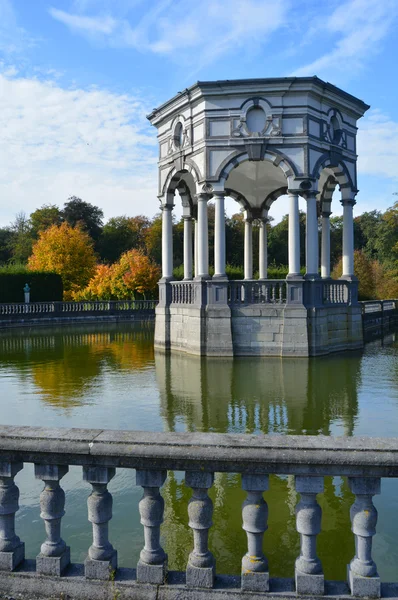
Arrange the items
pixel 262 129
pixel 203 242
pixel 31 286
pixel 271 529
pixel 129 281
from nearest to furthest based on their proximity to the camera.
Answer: pixel 271 529
pixel 262 129
pixel 203 242
pixel 31 286
pixel 129 281

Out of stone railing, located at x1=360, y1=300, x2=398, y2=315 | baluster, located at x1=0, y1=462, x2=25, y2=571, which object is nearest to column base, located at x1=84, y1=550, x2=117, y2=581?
baluster, located at x1=0, y1=462, x2=25, y2=571

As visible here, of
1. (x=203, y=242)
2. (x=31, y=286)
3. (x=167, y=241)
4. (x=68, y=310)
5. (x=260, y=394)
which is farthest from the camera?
(x=31, y=286)

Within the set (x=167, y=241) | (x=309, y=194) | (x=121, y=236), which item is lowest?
(x=167, y=241)

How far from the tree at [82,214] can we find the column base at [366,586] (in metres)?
63.4

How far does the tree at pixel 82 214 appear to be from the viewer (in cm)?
6525

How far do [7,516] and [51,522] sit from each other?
0.28 meters

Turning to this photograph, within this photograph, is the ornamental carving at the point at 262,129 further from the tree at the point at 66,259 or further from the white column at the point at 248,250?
the tree at the point at 66,259

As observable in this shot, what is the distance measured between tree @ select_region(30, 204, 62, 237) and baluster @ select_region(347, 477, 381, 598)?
64319 millimetres

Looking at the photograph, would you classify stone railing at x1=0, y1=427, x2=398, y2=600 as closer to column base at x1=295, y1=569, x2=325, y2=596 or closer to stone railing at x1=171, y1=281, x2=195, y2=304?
column base at x1=295, y1=569, x2=325, y2=596

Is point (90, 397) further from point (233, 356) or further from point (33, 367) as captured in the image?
point (233, 356)

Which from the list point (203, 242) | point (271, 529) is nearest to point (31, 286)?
point (203, 242)

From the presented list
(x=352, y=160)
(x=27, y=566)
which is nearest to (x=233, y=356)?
(x=352, y=160)

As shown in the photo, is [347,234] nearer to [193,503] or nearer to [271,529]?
[271,529]

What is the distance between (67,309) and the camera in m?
34.0
